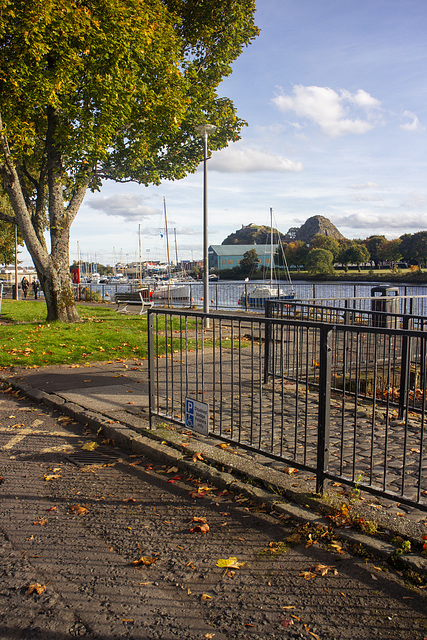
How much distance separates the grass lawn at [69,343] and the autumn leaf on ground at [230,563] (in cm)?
799

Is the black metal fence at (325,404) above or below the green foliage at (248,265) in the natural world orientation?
below

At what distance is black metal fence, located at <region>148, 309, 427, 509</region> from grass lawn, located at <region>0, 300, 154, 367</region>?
4595mm

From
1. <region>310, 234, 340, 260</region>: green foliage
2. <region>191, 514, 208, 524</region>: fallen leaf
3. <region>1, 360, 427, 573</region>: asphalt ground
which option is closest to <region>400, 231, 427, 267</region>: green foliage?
<region>310, 234, 340, 260</region>: green foliage

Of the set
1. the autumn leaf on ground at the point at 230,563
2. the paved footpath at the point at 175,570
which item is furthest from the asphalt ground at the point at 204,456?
the autumn leaf on ground at the point at 230,563

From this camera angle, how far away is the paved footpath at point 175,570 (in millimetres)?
2619

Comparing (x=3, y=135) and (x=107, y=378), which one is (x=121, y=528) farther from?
(x=3, y=135)

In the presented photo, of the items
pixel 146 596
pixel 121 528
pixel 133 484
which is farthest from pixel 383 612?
pixel 133 484

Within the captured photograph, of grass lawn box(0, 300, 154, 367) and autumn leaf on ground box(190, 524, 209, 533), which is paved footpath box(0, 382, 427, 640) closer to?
autumn leaf on ground box(190, 524, 209, 533)

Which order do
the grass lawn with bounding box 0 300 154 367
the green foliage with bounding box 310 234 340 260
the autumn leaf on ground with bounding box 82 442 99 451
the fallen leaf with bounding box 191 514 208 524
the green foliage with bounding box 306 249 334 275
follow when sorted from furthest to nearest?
the green foliage with bounding box 310 234 340 260 → the green foliage with bounding box 306 249 334 275 → the grass lawn with bounding box 0 300 154 367 → the autumn leaf on ground with bounding box 82 442 99 451 → the fallen leaf with bounding box 191 514 208 524

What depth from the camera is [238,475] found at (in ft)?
15.0

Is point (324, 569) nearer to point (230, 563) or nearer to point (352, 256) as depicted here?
point (230, 563)

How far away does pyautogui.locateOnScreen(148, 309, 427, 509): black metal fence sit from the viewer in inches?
158

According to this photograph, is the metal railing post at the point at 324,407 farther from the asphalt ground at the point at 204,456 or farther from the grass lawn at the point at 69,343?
the grass lawn at the point at 69,343

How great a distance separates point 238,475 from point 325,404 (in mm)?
1109
